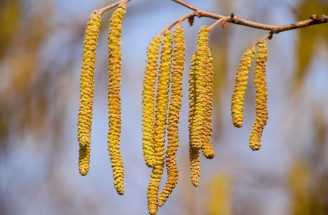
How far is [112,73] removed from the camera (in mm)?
1010

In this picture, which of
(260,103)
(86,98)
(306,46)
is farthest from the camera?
(306,46)

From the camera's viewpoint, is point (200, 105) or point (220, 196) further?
point (220, 196)

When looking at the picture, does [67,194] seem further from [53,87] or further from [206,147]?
[206,147]

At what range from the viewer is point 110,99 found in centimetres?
100

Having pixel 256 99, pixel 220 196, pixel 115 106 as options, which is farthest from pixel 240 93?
pixel 220 196

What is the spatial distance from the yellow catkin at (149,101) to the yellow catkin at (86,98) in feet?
0.33

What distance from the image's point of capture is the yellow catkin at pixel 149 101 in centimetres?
97

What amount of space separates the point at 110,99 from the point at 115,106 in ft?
0.05

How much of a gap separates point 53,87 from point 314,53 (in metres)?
2.12

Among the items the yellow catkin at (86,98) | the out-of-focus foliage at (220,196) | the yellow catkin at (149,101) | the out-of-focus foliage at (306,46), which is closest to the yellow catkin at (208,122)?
the yellow catkin at (149,101)

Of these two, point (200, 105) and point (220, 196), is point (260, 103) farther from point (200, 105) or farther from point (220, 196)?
point (220, 196)

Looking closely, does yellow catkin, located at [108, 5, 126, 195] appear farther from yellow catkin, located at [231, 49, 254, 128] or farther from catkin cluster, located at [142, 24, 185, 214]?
yellow catkin, located at [231, 49, 254, 128]

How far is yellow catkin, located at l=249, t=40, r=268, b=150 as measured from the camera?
1069 mm

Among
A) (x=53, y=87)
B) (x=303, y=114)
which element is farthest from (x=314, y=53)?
(x=53, y=87)
